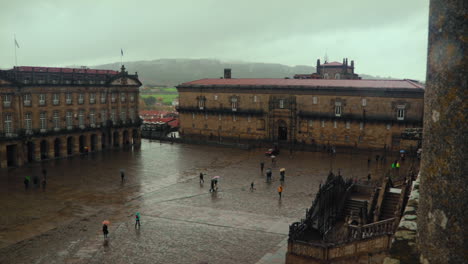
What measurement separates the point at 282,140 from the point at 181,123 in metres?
17.7

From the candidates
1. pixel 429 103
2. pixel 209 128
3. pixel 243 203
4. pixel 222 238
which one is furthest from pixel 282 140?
pixel 429 103

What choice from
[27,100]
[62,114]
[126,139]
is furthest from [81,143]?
[27,100]

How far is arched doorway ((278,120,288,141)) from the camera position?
57219mm

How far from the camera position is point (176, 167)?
42.3 meters

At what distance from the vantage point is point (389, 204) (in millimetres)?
22656

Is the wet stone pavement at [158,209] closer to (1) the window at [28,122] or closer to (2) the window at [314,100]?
(1) the window at [28,122]

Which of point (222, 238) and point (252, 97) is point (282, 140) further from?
point (222, 238)

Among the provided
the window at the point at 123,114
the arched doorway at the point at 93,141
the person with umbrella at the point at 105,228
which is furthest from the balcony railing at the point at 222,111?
the person with umbrella at the point at 105,228

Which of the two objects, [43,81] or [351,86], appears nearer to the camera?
[43,81]

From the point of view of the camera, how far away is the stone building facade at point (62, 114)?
4388 cm

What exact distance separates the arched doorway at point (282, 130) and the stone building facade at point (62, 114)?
20.3m

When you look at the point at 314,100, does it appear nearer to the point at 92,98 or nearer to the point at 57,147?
the point at 92,98

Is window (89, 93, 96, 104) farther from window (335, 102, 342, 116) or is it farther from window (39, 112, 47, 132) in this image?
window (335, 102, 342, 116)

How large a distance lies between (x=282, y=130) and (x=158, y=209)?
32166 mm
